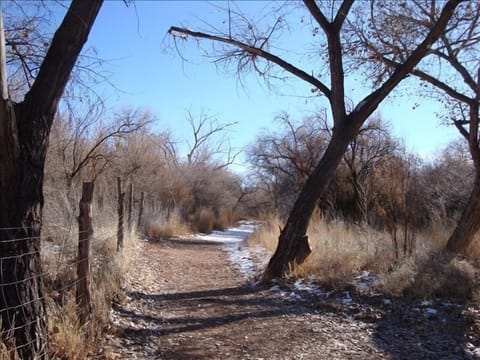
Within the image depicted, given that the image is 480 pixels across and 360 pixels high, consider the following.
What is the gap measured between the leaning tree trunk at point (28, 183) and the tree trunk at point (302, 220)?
17.6ft

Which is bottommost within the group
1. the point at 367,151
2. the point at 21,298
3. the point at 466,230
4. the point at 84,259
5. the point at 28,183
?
the point at 21,298

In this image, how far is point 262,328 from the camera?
6.18m

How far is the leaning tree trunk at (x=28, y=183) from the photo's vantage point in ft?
13.3

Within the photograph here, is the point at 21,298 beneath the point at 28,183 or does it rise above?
beneath

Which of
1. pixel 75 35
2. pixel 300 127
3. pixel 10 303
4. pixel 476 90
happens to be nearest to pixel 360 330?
pixel 10 303

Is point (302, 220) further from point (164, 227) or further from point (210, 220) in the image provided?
point (210, 220)

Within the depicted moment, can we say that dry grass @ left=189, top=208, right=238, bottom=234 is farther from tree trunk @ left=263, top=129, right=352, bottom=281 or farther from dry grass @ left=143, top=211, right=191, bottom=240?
tree trunk @ left=263, top=129, right=352, bottom=281

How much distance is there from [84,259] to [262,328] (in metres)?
2.41

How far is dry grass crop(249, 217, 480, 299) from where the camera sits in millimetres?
7211

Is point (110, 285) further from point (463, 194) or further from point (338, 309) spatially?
point (463, 194)

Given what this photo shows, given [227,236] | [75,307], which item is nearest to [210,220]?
[227,236]

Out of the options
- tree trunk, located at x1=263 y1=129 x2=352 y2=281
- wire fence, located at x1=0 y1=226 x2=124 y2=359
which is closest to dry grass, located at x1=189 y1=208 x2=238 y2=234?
tree trunk, located at x1=263 y1=129 x2=352 y2=281

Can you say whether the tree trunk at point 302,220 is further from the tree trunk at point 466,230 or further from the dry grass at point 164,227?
the dry grass at point 164,227

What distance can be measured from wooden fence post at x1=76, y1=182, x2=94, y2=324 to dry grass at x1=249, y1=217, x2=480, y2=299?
4.12 metres
